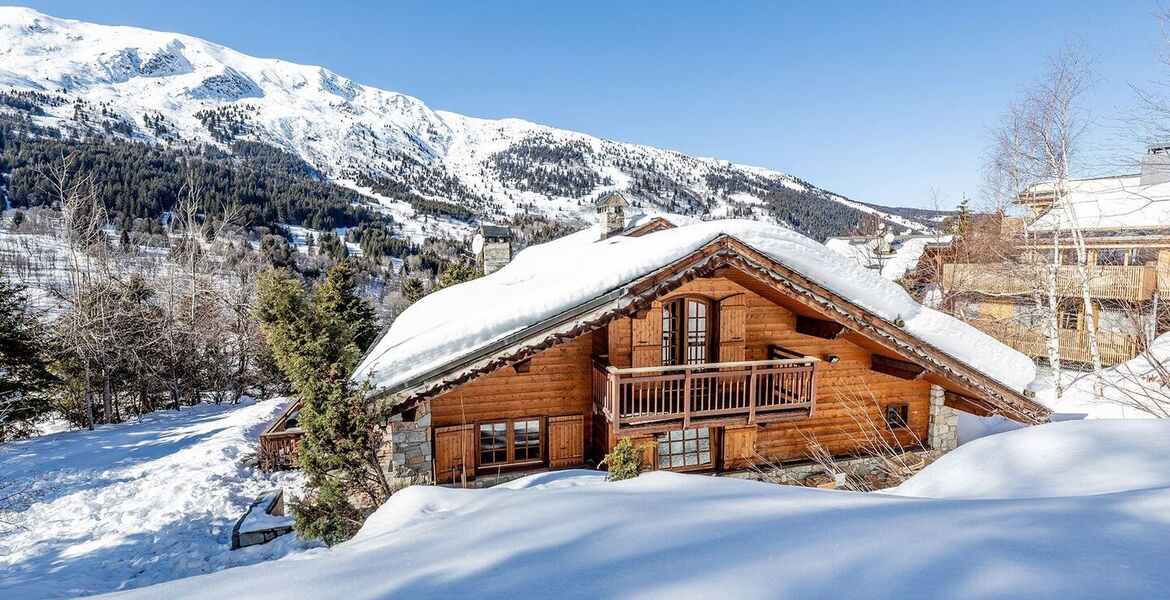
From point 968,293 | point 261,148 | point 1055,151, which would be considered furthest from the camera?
point 261,148

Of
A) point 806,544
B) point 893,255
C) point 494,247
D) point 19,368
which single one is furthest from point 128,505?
point 893,255

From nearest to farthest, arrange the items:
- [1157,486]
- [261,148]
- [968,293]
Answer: [1157,486]
[968,293]
[261,148]

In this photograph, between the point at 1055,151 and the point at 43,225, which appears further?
the point at 43,225

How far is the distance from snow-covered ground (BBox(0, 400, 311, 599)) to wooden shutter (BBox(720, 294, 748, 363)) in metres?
7.91

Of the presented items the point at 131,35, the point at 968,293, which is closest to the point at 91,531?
the point at 968,293

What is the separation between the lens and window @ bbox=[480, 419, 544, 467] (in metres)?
9.17

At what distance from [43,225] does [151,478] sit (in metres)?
54.7

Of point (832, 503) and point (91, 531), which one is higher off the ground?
point (832, 503)

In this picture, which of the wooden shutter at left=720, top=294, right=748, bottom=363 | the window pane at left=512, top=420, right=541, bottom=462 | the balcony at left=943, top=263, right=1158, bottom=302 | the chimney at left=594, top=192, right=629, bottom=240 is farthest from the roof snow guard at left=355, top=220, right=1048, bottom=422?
the chimney at left=594, top=192, right=629, bottom=240

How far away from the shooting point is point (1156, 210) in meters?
20.0

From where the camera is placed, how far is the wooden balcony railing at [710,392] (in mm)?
8570

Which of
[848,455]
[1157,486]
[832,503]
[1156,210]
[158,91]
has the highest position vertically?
[158,91]

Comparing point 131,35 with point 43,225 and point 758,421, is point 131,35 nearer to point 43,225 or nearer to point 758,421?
point 43,225

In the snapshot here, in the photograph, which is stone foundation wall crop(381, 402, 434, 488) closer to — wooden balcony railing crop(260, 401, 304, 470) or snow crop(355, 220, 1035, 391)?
snow crop(355, 220, 1035, 391)
